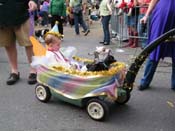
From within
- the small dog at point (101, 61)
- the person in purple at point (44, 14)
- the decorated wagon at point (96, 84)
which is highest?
the small dog at point (101, 61)

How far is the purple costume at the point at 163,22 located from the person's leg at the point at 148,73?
0.46 ft

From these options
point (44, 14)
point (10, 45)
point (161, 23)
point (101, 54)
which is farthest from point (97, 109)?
point (44, 14)

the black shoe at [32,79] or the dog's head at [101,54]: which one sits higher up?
the dog's head at [101,54]

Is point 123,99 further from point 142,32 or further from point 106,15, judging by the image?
point 106,15

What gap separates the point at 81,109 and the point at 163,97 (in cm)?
117

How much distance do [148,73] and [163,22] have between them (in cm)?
81

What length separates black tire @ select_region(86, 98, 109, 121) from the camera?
3.87 metres

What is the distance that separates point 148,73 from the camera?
4953 mm

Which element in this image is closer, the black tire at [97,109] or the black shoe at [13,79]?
the black tire at [97,109]

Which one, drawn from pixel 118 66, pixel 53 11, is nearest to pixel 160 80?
pixel 118 66

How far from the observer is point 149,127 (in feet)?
12.5

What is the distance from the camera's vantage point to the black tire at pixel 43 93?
4496 millimetres

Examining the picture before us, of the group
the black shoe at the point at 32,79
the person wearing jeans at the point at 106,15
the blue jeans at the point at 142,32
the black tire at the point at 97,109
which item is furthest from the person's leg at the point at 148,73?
the person wearing jeans at the point at 106,15

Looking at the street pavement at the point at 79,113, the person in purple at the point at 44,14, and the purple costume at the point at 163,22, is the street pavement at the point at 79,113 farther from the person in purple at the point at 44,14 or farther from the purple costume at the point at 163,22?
the person in purple at the point at 44,14
